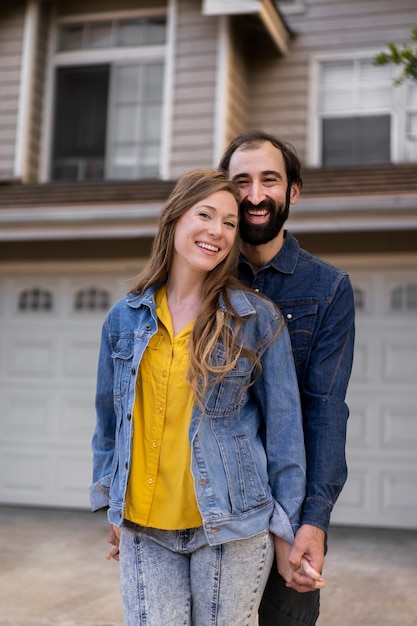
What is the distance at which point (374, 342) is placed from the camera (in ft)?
24.6

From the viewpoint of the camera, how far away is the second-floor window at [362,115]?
877cm

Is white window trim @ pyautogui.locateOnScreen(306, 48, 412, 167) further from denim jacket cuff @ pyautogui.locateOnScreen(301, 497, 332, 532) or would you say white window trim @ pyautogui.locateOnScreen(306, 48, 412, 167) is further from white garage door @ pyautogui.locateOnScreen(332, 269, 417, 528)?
denim jacket cuff @ pyautogui.locateOnScreen(301, 497, 332, 532)

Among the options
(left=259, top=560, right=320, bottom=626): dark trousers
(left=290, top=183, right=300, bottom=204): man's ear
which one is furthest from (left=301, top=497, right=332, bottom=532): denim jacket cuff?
(left=290, top=183, right=300, bottom=204): man's ear

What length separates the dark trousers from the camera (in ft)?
7.16

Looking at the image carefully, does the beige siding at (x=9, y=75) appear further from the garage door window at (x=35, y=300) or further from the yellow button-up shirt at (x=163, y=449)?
the yellow button-up shirt at (x=163, y=449)

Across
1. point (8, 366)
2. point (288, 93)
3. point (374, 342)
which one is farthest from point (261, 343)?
point (288, 93)

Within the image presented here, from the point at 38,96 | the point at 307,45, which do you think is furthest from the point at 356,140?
the point at 38,96

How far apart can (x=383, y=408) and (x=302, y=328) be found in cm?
545

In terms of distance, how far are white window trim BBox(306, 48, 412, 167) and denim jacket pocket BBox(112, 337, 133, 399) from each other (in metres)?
7.01

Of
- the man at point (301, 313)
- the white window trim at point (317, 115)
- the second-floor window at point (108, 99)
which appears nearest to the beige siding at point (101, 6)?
the second-floor window at point (108, 99)

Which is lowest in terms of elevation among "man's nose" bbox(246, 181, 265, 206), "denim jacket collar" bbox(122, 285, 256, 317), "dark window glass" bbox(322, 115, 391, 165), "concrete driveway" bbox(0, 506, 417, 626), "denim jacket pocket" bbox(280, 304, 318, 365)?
"concrete driveway" bbox(0, 506, 417, 626)

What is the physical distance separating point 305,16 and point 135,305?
780cm

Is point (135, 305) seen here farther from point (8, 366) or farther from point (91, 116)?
point (91, 116)

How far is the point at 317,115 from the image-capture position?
29.6 ft
